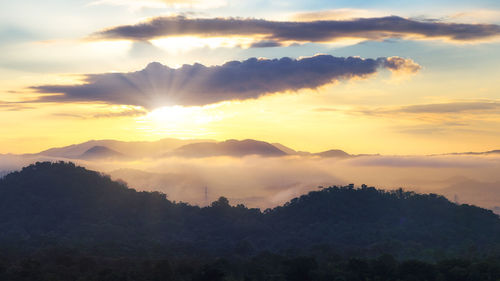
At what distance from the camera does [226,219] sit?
167375 millimetres

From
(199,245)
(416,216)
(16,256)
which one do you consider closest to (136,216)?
(199,245)

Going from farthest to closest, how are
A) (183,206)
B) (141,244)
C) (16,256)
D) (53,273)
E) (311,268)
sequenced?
(183,206), (141,244), (16,256), (311,268), (53,273)

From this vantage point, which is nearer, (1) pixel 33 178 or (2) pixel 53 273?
(2) pixel 53 273

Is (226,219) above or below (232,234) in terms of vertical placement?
above

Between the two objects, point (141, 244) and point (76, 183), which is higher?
point (76, 183)

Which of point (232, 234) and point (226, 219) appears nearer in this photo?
point (232, 234)

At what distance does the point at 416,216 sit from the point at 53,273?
124468mm

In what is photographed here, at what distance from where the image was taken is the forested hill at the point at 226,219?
139875mm

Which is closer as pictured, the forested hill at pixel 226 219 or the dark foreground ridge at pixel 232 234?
the dark foreground ridge at pixel 232 234

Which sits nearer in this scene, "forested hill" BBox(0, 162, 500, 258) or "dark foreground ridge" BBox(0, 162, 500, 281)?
"dark foreground ridge" BBox(0, 162, 500, 281)

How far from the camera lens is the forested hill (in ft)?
459

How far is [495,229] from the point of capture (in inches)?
6230

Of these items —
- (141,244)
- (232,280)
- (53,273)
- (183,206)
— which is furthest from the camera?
(183,206)

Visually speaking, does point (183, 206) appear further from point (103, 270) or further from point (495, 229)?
point (103, 270)
